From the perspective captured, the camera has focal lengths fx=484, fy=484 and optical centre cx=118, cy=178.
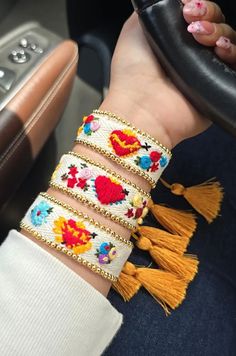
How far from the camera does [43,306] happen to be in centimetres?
49

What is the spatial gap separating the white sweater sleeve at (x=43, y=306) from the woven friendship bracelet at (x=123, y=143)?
13cm

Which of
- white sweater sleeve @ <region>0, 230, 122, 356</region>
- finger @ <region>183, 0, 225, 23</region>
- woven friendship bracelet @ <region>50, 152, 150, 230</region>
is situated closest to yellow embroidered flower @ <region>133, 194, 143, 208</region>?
woven friendship bracelet @ <region>50, 152, 150, 230</region>

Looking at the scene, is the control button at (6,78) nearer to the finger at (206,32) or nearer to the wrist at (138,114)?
the wrist at (138,114)

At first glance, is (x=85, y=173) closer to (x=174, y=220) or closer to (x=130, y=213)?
(x=130, y=213)

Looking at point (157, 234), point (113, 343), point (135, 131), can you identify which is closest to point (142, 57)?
point (135, 131)

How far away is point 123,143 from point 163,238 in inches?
6.8

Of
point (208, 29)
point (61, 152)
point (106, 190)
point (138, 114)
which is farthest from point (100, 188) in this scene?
point (61, 152)

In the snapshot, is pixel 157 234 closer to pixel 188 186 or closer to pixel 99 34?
pixel 188 186

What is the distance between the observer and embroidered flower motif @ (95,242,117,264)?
0.52 m

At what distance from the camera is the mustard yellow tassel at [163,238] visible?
65cm

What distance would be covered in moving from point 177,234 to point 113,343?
17cm

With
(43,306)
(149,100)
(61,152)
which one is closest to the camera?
(43,306)

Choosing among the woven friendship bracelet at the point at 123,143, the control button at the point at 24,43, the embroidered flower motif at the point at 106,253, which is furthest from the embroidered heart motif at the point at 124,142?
the control button at the point at 24,43

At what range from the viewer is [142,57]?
62 cm
